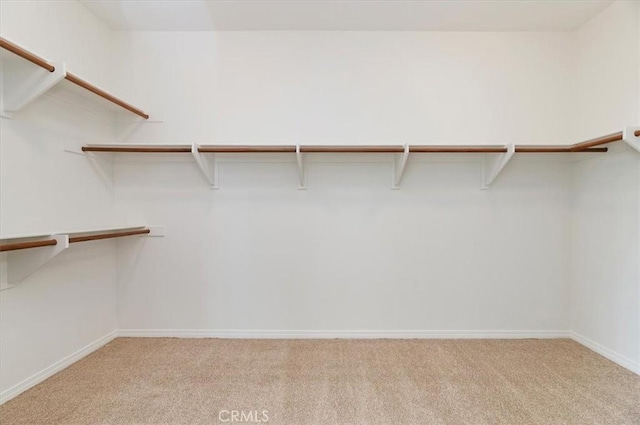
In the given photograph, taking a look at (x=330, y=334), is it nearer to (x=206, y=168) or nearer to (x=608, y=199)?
(x=206, y=168)

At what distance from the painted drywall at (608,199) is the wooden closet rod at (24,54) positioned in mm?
3424

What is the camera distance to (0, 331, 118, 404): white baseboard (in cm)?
182

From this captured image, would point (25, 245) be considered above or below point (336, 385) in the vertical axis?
above

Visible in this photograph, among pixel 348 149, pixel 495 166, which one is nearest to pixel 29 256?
pixel 348 149

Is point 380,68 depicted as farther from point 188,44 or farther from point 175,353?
point 175,353

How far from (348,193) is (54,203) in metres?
1.96

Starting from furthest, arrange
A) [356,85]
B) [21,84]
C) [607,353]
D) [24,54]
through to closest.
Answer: [356,85]
[607,353]
[21,84]
[24,54]

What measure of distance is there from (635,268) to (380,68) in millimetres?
2197

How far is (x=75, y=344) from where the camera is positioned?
2.28 m

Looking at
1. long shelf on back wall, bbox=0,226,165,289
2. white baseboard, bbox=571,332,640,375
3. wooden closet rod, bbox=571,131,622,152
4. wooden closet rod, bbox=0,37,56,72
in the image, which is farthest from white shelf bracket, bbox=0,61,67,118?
white baseboard, bbox=571,332,640,375

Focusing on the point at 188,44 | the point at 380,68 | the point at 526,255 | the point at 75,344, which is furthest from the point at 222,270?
the point at 526,255

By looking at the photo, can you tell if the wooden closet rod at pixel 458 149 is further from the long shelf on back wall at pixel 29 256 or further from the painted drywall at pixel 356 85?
the long shelf on back wall at pixel 29 256

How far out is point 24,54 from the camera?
1616 millimetres

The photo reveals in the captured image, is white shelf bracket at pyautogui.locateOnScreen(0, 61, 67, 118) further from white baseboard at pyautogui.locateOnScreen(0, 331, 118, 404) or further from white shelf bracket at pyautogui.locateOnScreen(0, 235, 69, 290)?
white baseboard at pyautogui.locateOnScreen(0, 331, 118, 404)
